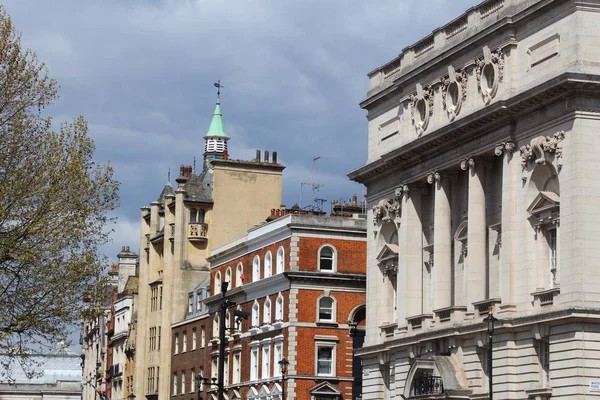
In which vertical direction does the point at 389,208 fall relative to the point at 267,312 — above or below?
above

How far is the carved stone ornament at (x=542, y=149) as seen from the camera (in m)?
56.9

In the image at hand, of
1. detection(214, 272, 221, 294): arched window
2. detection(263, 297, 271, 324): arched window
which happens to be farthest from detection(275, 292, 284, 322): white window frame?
detection(214, 272, 221, 294): arched window

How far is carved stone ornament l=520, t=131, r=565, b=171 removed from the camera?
56.9 m

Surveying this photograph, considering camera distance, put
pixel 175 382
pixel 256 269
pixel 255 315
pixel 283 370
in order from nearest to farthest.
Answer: pixel 283 370
pixel 255 315
pixel 256 269
pixel 175 382

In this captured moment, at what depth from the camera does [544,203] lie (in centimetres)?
5822

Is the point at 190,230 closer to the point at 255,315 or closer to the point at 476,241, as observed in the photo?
the point at 255,315

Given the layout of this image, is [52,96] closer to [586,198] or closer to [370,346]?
[586,198]

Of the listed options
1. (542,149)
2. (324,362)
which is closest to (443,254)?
(542,149)

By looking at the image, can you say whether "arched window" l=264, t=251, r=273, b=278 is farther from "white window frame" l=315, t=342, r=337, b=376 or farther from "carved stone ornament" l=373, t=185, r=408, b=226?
"carved stone ornament" l=373, t=185, r=408, b=226

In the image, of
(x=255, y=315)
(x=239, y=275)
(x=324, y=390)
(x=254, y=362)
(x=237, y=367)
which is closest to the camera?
(x=324, y=390)

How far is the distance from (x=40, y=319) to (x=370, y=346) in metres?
27.0

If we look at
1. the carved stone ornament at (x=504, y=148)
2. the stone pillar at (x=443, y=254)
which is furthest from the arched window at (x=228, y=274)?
the carved stone ornament at (x=504, y=148)

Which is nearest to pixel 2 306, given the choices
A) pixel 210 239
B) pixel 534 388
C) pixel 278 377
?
pixel 534 388

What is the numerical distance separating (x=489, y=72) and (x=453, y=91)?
3536 mm
